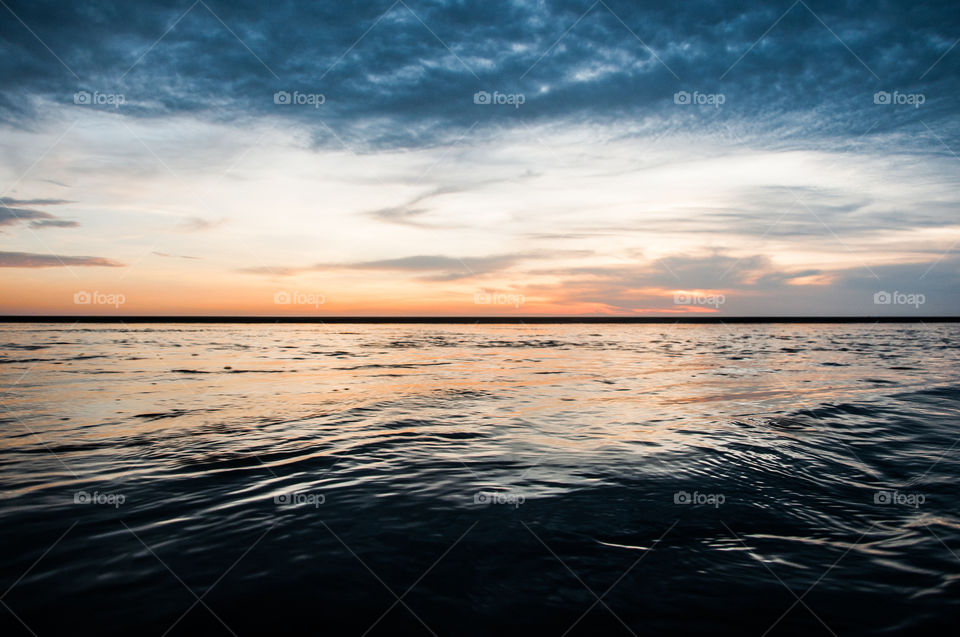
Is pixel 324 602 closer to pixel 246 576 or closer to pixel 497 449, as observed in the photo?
pixel 246 576

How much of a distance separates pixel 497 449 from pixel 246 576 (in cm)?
536

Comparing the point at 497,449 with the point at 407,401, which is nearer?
the point at 497,449

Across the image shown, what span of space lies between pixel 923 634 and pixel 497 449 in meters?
6.43

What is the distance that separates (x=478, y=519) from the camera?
20.5 feet

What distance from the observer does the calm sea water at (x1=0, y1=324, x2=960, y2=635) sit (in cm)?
428

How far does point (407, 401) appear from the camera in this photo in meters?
15.1

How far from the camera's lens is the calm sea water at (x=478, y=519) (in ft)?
14.0

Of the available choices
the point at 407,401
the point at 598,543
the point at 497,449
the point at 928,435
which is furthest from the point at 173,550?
the point at 928,435

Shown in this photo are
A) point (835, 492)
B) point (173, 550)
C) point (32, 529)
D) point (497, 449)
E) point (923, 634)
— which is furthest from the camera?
point (497, 449)

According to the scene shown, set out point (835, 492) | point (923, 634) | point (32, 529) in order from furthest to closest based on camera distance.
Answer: point (835, 492), point (32, 529), point (923, 634)

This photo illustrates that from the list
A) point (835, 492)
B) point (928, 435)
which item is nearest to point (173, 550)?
point (835, 492)

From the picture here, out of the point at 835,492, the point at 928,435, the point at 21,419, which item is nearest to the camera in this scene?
the point at 835,492

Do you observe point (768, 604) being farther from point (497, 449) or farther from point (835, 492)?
point (497, 449)

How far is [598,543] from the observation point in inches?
217
